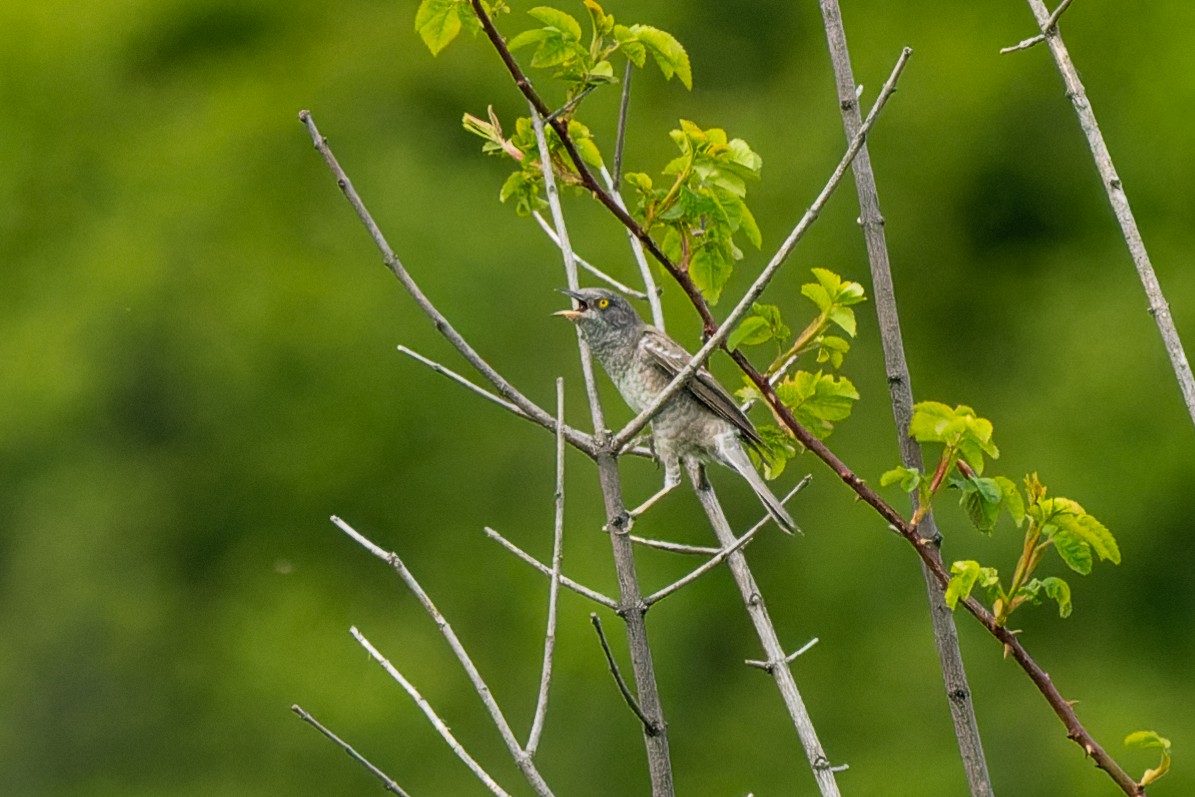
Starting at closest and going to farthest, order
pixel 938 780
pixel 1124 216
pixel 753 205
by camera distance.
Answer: pixel 1124 216
pixel 938 780
pixel 753 205

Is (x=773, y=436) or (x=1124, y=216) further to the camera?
(x=773, y=436)

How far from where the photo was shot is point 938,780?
9.70 m

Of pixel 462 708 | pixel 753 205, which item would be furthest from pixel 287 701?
pixel 753 205

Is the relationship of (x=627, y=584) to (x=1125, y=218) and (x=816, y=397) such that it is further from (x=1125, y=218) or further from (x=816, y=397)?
(x=1125, y=218)

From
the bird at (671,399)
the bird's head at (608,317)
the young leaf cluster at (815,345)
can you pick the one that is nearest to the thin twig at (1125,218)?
the young leaf cluster at (815,345)

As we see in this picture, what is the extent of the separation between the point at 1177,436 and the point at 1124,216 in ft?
28.3

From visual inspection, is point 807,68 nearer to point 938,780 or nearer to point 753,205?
point 753,205

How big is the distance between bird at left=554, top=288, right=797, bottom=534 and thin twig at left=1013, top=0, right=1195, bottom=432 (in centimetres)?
158

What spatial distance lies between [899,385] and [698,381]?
2.09 metres

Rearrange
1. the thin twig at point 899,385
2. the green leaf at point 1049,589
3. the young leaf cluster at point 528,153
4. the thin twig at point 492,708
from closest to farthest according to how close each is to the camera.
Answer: the thin twig at point 492,708, the green leaf at point 1049,589, the thin twig at point 899,385, the young leaf cluster at point 528,153

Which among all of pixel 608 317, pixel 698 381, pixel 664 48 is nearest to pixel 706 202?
pixel 664 48

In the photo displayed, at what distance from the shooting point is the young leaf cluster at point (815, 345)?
9.35ft

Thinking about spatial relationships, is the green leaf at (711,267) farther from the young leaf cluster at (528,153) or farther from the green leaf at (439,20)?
the green leaf at (439,20)

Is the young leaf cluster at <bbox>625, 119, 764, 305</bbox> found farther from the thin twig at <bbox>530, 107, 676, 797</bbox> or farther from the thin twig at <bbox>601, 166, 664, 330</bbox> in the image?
the thin twig at <bbox>601, 166, 664, 330</bbox>
